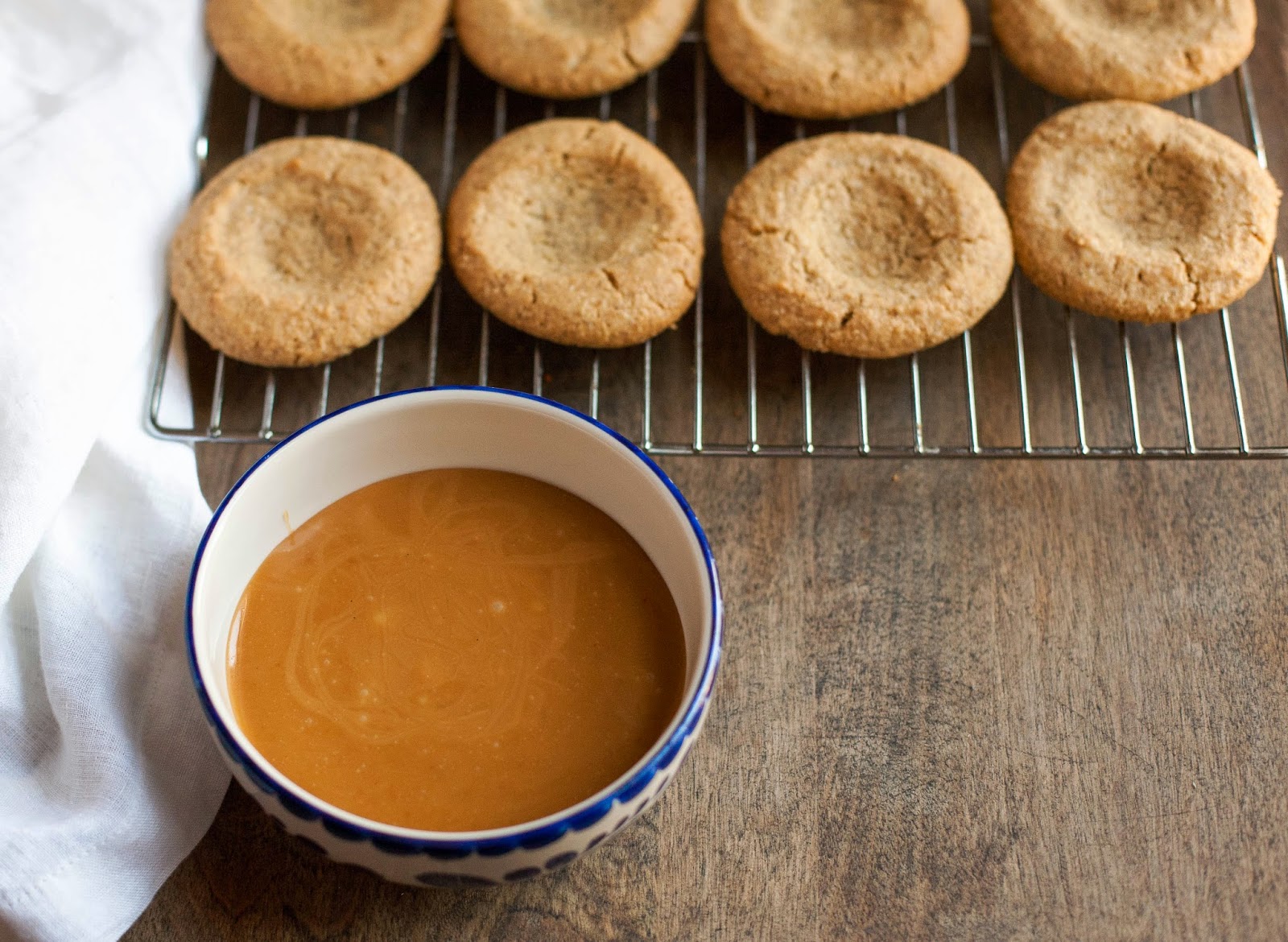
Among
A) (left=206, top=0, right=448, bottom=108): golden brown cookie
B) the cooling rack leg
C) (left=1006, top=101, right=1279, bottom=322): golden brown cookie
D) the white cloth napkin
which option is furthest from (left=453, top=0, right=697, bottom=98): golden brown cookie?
the cooling rack leg

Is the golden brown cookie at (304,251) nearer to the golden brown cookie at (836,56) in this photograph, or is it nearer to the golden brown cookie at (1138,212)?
the golden brown cookie at (836,56)

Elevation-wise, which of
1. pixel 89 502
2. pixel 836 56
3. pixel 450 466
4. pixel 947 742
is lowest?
pixel 947 742

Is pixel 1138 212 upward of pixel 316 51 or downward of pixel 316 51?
downward

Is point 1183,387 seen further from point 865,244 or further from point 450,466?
point 450,466

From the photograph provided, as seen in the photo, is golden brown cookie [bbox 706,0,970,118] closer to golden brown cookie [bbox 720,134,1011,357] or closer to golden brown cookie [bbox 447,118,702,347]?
golden brown cookie [bbox 720,134,1011,357]

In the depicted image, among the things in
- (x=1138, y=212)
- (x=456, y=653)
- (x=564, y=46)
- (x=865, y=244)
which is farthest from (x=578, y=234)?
(x=1138, y=212)
